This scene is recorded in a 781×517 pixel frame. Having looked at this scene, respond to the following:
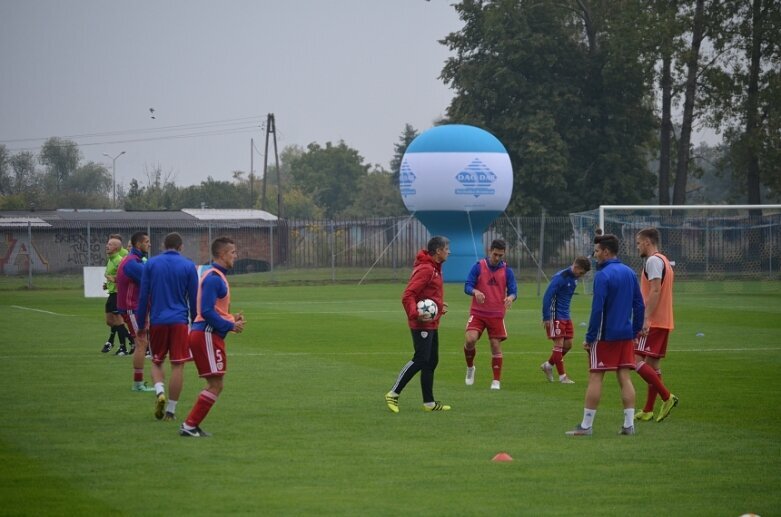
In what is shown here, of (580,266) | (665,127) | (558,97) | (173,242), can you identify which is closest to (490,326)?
(580,266)

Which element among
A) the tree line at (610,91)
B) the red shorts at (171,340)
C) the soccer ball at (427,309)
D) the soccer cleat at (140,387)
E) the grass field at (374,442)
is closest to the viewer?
the grass field at (374,442)

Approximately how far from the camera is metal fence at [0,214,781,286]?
162ft

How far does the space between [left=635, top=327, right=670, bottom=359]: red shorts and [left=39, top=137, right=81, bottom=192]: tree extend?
5244 inches

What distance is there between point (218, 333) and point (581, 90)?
54.3 m

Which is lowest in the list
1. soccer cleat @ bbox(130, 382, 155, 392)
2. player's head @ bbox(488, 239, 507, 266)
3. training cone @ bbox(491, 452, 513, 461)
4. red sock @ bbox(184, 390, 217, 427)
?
soccer cleat @ bbox(130, 382, 155, 392)

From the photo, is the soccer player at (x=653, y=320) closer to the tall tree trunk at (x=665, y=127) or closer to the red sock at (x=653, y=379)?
the red sock at (x=653, y=379)

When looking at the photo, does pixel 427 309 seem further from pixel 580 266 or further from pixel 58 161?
pixel 58 161

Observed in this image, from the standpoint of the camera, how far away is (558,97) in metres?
61.2

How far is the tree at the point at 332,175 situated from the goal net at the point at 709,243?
8704 cm

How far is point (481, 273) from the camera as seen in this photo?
1664 cm

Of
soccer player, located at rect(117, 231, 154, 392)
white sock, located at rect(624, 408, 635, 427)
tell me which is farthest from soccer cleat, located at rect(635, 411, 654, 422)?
soccer player, located at rect(117, 231, 154, 392)

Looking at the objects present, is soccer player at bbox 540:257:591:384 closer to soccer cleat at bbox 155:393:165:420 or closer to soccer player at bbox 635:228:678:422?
soccer player at bbox 635:228:678:422

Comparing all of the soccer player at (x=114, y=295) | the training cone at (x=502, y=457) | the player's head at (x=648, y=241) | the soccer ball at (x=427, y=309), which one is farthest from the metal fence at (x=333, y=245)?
the training cone at (x=502, y=457)

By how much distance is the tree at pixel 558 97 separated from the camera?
60.5 m
